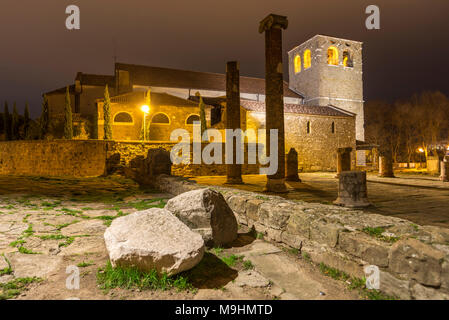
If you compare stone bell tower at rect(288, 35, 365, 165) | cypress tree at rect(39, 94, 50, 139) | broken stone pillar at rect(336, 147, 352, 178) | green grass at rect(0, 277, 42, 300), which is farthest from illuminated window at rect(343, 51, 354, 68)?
green grass at rect(0, 277, 42, 300)

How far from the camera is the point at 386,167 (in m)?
14.0

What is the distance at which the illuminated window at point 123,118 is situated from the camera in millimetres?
24516

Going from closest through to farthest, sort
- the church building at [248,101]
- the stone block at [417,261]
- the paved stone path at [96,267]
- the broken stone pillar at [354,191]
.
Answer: the stone block at [417,261]
the paved stone path at [96,267]
the broken stone pillar at [354,191]
the church building at [248,101]

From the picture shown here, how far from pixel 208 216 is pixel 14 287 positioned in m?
2.02

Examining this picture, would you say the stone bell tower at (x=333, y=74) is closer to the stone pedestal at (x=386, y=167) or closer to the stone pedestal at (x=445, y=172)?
the stone pedestal at (x=386, y=167)

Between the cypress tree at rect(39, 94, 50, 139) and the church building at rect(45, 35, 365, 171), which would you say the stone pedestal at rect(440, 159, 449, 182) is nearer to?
the church building at rect(45, 35, 365, 171)

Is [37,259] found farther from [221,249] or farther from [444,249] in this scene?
[444,249]

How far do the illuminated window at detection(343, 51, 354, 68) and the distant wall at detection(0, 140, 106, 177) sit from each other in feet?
116

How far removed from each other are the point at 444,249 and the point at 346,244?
760mm

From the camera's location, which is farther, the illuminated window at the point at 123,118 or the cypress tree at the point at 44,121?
the illuminated window at the point at 123,118

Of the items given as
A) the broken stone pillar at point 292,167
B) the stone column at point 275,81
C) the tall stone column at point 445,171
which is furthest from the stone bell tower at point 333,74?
the stone column at point 275,81

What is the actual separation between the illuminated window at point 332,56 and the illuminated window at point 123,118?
27.7m

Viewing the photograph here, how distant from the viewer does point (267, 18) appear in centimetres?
811

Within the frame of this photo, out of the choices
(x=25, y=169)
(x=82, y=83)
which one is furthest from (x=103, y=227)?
(x=82, y=83)
